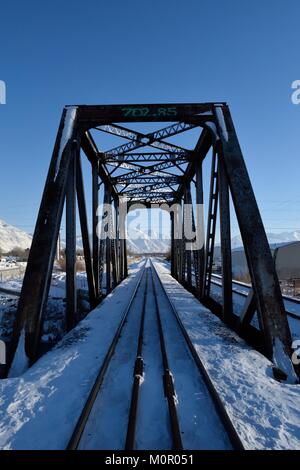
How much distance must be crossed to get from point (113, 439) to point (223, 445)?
1.09 m

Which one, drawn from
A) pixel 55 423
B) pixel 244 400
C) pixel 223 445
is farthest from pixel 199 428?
pixel 55 423

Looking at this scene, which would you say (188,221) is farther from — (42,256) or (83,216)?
(42,256)

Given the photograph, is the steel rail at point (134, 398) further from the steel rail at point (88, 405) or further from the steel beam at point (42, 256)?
the steel beam at point (42, 256)

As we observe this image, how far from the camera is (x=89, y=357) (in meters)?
5.02

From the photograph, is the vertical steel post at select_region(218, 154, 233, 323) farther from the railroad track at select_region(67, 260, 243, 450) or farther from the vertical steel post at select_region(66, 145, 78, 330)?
the vertical steel post at select_region(66, 145, 78, 330)

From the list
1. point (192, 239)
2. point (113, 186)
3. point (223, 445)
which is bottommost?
point (223, 445)

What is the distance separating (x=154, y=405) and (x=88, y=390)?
950 mm

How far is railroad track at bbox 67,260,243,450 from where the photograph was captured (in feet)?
9.19

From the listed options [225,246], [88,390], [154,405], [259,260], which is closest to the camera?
[154,405]

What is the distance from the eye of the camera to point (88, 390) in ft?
12.5

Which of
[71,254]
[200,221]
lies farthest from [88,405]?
[200,221]

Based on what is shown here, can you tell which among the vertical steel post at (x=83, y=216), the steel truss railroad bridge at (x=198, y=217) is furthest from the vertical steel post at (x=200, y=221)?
the vertical steel post at (x=83, y=216)

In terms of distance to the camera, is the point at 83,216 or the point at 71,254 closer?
the point at 71,254
